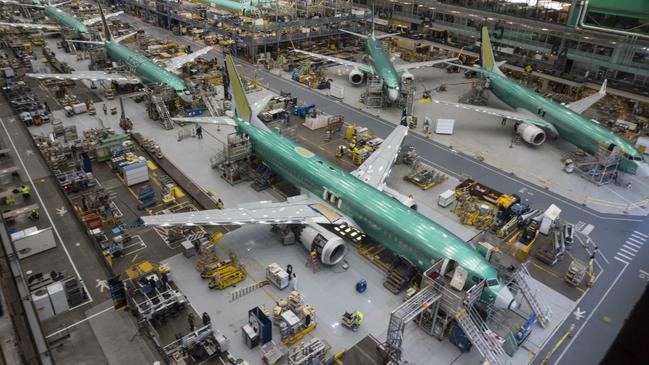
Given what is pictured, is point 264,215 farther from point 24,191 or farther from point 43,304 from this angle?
point 24,191

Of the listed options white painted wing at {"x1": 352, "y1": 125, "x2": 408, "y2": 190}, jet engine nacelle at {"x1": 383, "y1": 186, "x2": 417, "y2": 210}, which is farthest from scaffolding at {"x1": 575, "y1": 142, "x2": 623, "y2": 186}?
jet engine nacelle at {"x1": 383, "y1": 186, "x2": 417, "y2": 210}

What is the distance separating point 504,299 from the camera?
2627 centimetres

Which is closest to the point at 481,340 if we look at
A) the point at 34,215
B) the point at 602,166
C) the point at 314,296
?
the point at 314,296

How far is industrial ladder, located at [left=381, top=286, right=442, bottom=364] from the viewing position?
958 inches

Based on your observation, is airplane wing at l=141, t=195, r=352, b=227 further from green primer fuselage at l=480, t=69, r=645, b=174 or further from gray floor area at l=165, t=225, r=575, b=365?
green primer fuselage at l=480, t=69, r=645, b=174

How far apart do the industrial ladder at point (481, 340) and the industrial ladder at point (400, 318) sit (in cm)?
167

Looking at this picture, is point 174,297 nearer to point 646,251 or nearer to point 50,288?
point 50,288

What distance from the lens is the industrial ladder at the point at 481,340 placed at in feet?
81.5

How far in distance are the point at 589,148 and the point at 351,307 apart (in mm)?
32208

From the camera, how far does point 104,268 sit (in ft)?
92.4

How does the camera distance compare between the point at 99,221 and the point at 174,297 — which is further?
the point at 99,221

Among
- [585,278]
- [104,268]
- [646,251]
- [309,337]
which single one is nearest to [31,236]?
[104,268]

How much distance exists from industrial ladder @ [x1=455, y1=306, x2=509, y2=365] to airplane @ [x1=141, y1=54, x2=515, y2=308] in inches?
79.8

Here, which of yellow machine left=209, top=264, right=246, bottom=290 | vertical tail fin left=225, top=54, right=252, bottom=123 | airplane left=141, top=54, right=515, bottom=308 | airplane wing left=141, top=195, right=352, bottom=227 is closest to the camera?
airplane left=141, top=54, right=515, bottom=308
